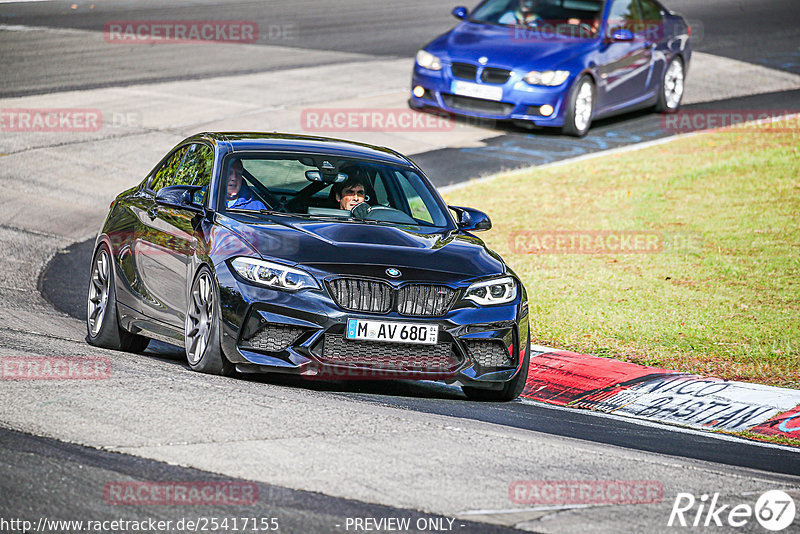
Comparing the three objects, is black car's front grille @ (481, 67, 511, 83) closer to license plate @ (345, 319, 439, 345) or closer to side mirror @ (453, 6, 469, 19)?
side mirror @ (453, 6, 469, 19)

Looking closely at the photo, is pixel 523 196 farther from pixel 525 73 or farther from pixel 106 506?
pixel 106 506

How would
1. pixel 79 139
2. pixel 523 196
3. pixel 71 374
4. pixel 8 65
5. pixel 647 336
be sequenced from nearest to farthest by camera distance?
pixel 71 374 → pixel 647 336 → pixel 523 196 → pixel 79 139 → pixel 8 65

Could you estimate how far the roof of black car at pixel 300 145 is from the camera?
30.4ft

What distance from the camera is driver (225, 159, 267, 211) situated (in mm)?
8820

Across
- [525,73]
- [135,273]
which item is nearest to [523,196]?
[525,73]

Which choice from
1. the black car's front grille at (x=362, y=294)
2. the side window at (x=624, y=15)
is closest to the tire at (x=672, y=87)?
the side window at (x=624, y=15)

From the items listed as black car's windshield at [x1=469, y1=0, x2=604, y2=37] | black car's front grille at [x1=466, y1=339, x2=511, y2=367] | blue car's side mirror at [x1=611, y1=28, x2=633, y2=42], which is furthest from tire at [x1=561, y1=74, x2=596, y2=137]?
black car's front grille at [x1=466, y1=339, x2=511, y2=367]

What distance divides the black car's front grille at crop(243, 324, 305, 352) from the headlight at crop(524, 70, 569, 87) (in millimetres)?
11938

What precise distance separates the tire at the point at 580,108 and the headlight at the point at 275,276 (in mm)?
Answer: 12190

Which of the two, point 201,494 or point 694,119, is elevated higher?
point 201,494

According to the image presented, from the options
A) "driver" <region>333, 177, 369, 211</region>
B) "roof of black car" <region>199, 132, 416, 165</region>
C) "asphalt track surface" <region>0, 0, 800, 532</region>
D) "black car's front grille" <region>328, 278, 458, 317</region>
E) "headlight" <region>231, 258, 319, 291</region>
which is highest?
"roof of black car" <region>199, 132, 416, 165</region>

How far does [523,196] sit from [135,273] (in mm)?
8568

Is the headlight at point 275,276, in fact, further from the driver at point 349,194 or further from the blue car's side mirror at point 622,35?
the blue car's side mirror at point 622,35

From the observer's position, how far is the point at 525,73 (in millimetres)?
19031
